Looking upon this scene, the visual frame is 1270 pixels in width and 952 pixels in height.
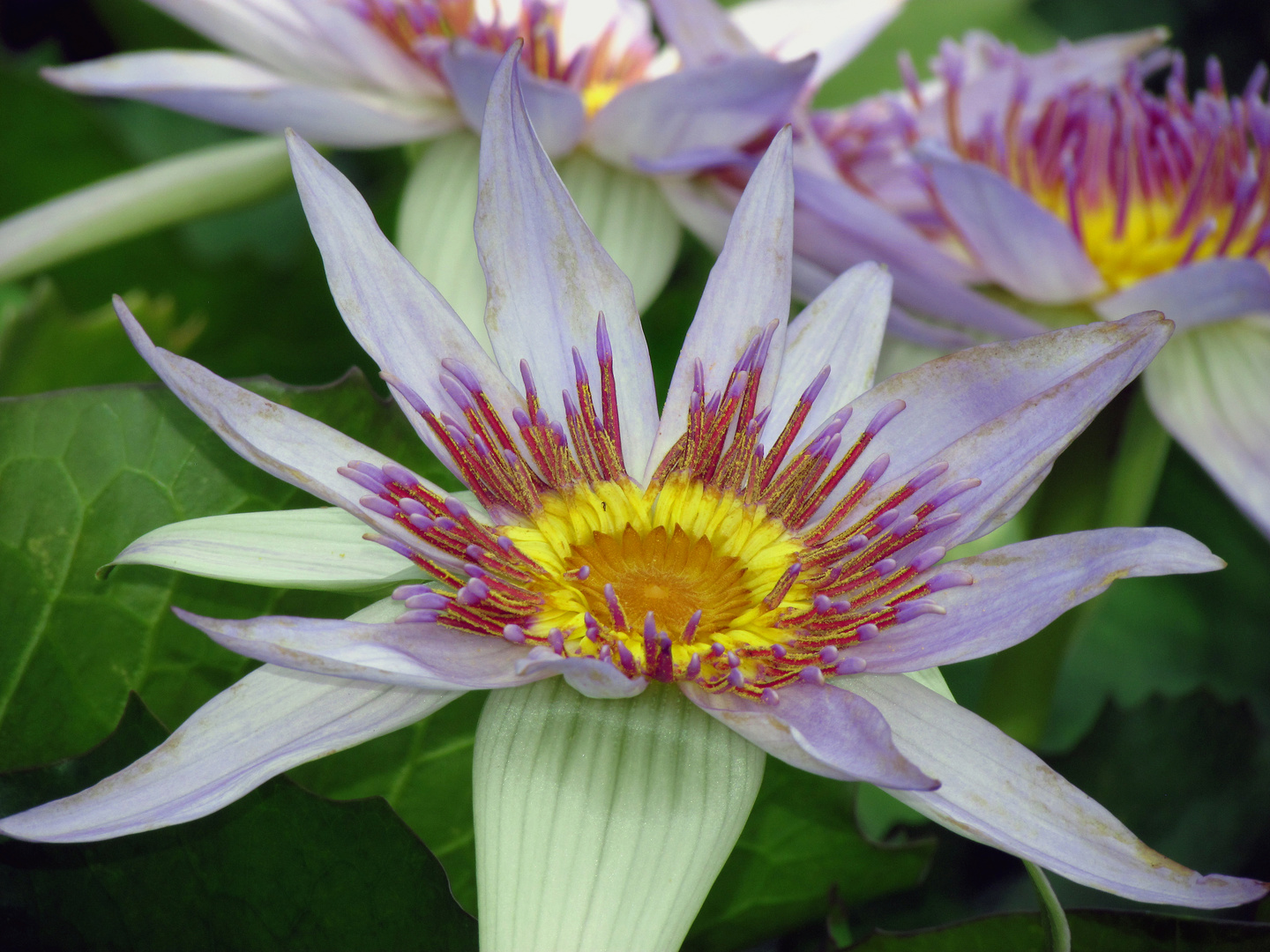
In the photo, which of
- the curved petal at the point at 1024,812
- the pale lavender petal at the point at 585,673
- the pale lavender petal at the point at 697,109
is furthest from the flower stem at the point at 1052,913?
the pale lavender petal at the point at 697,109

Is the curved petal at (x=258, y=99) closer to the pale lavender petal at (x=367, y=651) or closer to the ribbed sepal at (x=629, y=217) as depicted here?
the ribbed sepal at (x=629, y=217)

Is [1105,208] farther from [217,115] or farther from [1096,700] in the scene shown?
[217,115]

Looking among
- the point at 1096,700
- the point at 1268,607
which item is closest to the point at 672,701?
the point at 1096,700

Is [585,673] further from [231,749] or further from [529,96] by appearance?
[529,96]

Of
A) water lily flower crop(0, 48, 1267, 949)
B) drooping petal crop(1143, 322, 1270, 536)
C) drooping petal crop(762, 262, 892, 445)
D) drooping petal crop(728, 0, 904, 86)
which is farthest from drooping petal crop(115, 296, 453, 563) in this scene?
drooping petal crop(728, 0, 904, 86)

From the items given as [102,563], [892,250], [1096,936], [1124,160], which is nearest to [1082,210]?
[1124,160]

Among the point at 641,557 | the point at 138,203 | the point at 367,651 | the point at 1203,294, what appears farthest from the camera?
the point at 138,203
